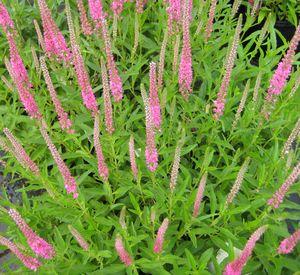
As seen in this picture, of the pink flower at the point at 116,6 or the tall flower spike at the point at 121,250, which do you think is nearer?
the tall flower spike at the point at 121,250

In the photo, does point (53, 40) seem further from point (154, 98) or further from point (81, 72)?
point (154, 98)

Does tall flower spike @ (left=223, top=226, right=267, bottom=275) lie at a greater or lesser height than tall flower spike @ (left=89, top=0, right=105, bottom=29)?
lesser

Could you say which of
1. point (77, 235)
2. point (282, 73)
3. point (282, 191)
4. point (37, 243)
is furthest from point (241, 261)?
point (282, 73)

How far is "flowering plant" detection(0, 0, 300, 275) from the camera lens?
79.5 inches

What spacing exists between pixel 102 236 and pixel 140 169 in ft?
1.55

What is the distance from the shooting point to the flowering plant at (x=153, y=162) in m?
2.02

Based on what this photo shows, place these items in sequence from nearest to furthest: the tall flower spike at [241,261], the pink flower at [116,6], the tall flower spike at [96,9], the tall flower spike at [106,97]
Result: the tall flower spike at [241,261] < the tall flower spike at [106,97] < the tall flower spike at [96,9] < the pink flower at [116,6]

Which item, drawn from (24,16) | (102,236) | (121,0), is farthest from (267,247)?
(24,16)

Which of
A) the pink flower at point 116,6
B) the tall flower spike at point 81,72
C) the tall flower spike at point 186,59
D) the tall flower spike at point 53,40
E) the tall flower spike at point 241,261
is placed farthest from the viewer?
the pink flower at point 116,6

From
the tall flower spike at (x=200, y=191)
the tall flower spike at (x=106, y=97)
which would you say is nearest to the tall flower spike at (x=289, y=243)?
the tall flower spike at (x=200, y=191)

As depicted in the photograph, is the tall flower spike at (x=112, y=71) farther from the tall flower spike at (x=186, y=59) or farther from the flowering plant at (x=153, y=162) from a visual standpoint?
the tall flower spike at (x=186, y=59)

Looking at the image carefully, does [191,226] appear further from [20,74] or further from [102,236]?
[20,74]

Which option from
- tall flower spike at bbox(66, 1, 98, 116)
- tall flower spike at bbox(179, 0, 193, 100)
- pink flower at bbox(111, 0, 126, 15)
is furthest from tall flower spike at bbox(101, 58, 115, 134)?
pink flower at bbox(111, 0, 126, 15)

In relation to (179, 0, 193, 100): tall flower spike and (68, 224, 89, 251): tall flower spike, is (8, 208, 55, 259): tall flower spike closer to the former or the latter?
(68, 224, 89, 251): tall flower spike
